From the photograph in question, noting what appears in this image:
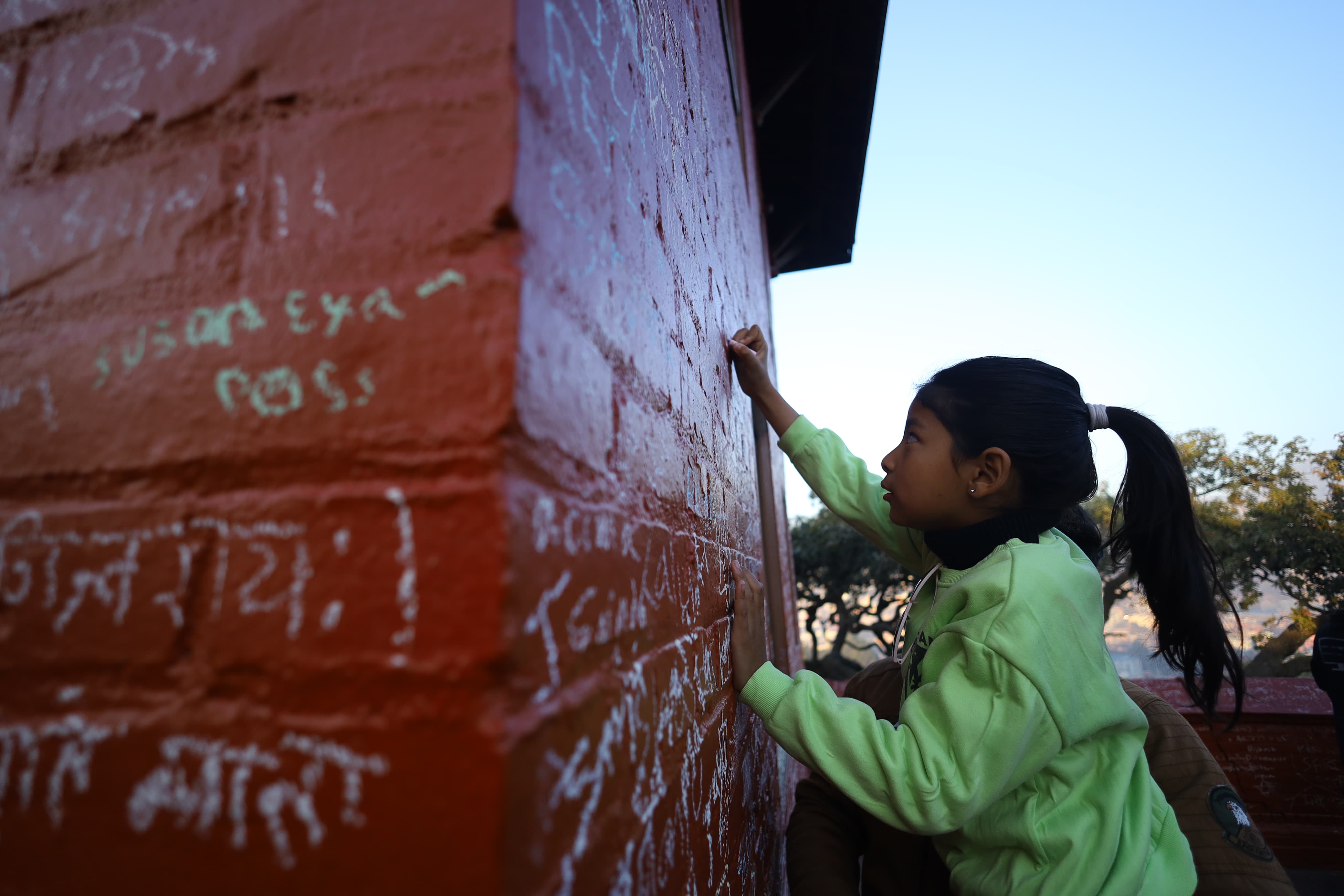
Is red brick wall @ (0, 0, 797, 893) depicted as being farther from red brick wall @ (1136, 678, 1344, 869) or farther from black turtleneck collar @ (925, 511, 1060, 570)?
red brick wall @ (1136, 678, 1344, 869)

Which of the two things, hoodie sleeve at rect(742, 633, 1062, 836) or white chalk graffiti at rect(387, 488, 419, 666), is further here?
hoodie sleeve at rect(742, 633, 1062, 836)

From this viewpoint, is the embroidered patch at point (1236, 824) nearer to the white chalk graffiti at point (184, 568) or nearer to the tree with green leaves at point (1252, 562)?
the white chalk graffiti at point (184, 568)

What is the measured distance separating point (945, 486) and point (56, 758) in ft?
5.33

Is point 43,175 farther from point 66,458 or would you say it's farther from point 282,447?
point 282,447

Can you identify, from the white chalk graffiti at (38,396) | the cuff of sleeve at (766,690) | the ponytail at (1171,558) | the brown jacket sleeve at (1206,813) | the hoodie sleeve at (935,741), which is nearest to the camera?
the white chalk graffiti at (38,396)

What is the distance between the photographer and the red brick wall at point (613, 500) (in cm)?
42

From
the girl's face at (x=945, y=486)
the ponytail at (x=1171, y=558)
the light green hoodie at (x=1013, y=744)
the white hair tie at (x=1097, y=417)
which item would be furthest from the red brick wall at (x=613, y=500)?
the ponytail at (x=1171, y=558)

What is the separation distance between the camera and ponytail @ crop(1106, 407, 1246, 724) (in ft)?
5.65

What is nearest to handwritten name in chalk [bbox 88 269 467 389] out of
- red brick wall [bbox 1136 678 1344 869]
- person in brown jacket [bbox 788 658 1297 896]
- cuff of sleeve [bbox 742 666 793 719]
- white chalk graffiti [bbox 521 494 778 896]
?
white chalk graffiti [bbox 521 494 778 896]

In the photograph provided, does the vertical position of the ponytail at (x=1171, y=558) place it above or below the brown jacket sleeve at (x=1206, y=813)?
above

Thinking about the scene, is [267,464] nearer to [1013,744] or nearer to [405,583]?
[405,583]

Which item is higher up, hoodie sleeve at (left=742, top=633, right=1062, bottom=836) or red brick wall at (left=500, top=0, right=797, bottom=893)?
red brick wall at (left=500, top=0, right=797, bottom=893)

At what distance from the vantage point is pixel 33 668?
0.45 metres

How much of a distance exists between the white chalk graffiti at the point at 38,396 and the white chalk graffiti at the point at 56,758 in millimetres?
208
